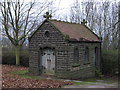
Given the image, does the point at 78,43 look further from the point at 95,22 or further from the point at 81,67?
the point at 95,22

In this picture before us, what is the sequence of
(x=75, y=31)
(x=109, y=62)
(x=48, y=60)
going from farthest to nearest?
(x=109, y=62) < (x=75, y=31) < (x=48, y=60)

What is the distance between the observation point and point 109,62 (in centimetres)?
2059

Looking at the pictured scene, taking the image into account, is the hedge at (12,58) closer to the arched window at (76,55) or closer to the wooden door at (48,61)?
the wooden door at (48,61)

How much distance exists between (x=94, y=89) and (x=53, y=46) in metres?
5.81

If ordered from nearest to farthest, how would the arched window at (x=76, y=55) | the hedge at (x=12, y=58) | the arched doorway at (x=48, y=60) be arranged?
the arched window at (x=76, y=55)
the arched doorway at (x=48, y=60)
the hedge at (x=12, y=58)

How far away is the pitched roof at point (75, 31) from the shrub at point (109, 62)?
1604mm

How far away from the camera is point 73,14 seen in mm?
41438

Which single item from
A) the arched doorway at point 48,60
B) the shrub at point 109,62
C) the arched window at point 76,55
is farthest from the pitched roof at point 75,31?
the arched doorway at point 48,60

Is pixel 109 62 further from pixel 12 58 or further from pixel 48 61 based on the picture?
pixel 12 58

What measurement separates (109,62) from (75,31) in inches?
175

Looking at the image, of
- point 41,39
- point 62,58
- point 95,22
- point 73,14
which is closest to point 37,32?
point 41,39

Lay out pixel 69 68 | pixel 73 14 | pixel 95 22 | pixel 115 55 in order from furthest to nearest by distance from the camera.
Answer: pixel 73 14 < pixel 95 22 < pixel 115 55 < pixel 69 68

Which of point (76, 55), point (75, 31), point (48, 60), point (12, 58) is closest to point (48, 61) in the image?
point (48, 60)

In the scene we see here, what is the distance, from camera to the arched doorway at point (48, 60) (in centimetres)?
1791
